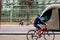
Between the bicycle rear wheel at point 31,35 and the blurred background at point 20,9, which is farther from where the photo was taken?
the blurred background at point 20,9

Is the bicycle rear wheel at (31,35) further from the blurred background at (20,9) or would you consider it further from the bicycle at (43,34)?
the blurred background at (20,9)

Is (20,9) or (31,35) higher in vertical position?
(20,9)

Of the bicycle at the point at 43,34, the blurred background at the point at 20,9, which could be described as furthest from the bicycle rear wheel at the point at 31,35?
the blurred background at the point at 20,9

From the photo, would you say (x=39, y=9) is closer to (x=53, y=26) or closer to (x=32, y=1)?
(x=32, y=1)

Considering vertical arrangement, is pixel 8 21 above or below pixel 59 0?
below

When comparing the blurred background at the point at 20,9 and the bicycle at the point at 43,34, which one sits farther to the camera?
the blurred background at the point at 20,9

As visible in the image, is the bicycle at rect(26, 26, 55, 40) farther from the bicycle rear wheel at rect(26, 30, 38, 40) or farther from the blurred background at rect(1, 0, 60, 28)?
the blurred background at rect(1, 0, 60, 28)

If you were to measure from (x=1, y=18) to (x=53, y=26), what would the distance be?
82.3ft

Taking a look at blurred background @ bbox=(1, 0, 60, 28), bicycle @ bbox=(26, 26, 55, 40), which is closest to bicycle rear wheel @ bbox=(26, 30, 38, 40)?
bicycle @ bbox=(26, 26, 55, 40)

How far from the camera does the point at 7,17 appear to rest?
47156mm

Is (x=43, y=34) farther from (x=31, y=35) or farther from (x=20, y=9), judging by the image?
(x=20, y=9)

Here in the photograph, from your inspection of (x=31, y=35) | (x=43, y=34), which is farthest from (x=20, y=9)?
(x=31, y=35)

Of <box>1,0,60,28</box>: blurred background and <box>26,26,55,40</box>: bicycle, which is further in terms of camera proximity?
<box>1,0,60,28</box>: blurred background

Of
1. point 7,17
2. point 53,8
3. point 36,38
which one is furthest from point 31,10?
point 36,38
